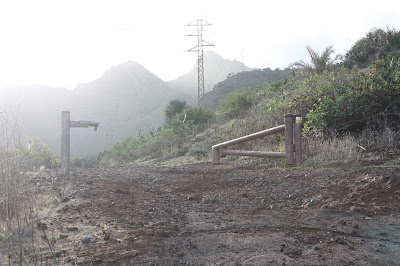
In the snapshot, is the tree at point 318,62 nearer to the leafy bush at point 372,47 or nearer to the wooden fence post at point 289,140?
the leafy bush at point 372,47

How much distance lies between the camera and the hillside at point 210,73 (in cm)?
9744

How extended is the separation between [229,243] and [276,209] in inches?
50.0

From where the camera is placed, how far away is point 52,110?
218ft

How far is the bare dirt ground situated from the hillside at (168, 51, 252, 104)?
86.1 meters

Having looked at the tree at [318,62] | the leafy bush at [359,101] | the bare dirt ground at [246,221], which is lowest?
the bare dirt ground at [246,221]

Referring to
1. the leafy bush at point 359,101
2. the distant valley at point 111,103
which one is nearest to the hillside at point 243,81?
the distant valley at point 111,103

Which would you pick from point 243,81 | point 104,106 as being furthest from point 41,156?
point 104,106

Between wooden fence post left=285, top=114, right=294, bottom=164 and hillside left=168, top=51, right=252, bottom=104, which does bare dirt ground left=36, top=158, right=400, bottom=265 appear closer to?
wooden fence post left=285, top=114, right=294, bottom=164

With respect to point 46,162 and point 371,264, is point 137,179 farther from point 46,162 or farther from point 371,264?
point 371,264

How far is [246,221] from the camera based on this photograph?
338 centimetres

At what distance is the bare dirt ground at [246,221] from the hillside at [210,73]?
86126 millimetres

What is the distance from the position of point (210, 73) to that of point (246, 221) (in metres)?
109

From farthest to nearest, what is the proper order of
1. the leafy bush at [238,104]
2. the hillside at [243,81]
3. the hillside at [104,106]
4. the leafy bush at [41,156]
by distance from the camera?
the hillside at [104,106] < the hillside at [243,81] < the leafy bush at [238,104] < the leafy bush at [41,156]

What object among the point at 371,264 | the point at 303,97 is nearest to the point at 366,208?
the point at 371,264
